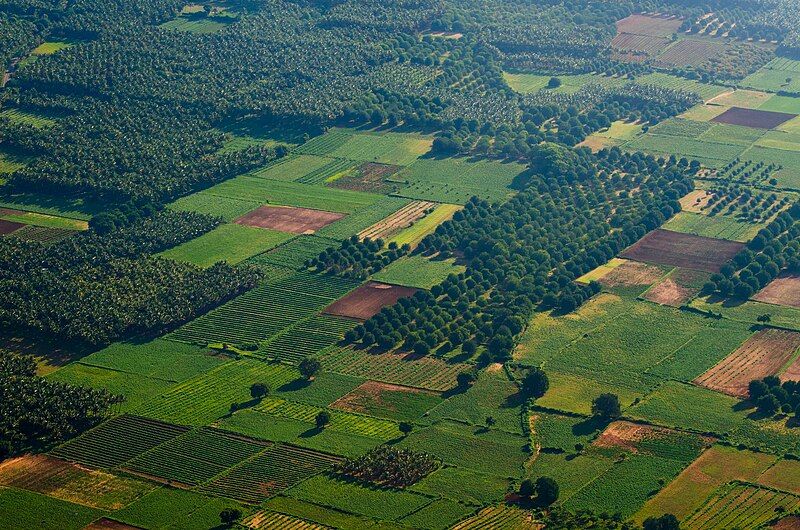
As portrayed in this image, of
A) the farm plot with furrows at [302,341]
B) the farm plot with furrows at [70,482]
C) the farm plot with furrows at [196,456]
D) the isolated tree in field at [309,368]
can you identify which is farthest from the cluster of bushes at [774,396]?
the farm plot with furrows at [70,482]

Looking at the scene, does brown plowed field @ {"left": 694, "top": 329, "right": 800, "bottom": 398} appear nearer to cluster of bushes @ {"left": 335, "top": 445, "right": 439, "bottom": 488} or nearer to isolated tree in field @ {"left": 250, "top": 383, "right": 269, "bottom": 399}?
cluster of bushes @ {"left": 335, "top": 445, "right": 439, "bottom": 488}

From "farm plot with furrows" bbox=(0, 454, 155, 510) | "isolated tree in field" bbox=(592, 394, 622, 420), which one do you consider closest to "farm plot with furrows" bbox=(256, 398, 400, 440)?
"farm plot with furrows" bbox=(0, 454, 155, 510)

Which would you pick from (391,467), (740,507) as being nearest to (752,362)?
(740,507)

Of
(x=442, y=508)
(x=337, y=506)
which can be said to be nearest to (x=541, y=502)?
(x=442, y=508)

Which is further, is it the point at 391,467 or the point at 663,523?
the point at 391,467

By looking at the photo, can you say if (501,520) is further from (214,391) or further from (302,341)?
(302,341)

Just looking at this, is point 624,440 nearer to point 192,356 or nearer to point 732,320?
point 732,320

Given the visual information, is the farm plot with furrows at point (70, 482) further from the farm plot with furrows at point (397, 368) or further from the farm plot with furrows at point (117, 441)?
the farm plot with furrows at point (397, 368)

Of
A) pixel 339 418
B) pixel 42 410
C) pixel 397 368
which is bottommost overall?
pixel 339 418
